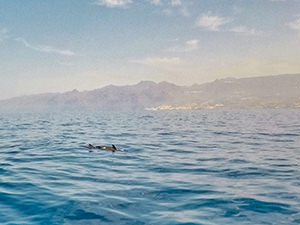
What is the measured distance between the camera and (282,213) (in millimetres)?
7996

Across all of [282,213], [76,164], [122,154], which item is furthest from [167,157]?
[282,213]

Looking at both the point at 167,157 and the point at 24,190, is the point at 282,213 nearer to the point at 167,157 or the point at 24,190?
the point at 24,190

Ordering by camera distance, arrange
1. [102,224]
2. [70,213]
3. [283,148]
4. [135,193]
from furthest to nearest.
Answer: [283,148] → [135,193] → [70,213] → [102,224]

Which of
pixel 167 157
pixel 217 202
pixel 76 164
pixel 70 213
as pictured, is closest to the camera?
pixel 70 213

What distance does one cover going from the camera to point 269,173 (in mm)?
13109

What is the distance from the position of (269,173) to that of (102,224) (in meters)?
9.22

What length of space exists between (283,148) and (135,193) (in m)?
16.0

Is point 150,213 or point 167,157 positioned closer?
point 150,213

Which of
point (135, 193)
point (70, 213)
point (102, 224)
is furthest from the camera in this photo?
point (135, 193)

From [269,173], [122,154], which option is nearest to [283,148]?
[269,173]

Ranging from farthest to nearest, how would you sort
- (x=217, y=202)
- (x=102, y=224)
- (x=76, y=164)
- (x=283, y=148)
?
(x=283, y=148), (x=76, y=164), (x=217, y=202), (x=102, y=224)

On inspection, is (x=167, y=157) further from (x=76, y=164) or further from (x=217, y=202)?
(x=217, y=202)

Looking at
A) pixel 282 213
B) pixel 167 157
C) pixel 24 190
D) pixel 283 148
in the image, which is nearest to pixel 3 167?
pixel 24 190

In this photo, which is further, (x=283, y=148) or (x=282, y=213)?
(x=283, y=148)
